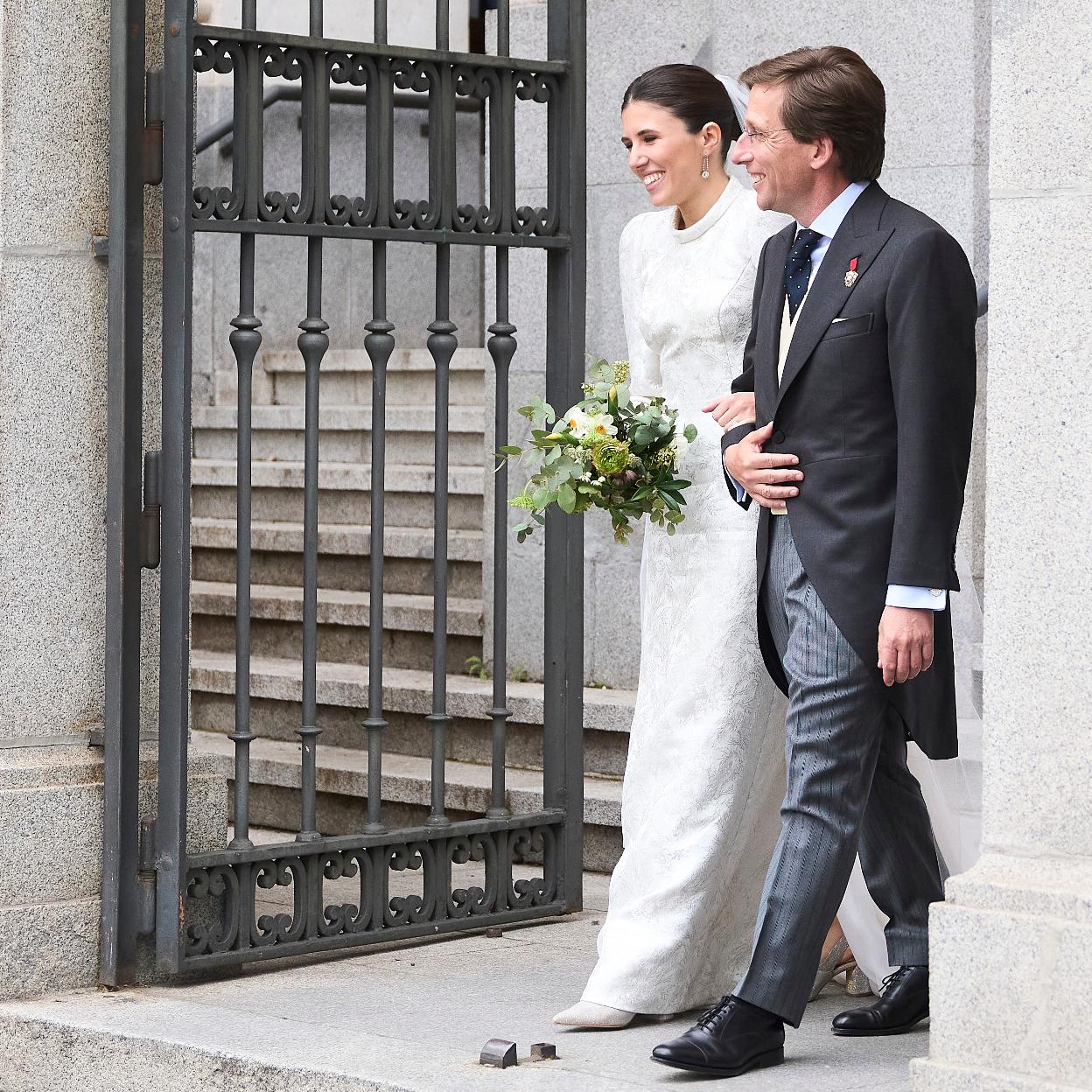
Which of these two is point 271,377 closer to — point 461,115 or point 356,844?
point 461,115

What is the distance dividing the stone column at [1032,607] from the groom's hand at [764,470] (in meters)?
0.55

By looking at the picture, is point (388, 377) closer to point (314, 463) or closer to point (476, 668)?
point (476, 668)

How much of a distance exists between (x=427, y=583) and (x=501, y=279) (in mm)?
2444

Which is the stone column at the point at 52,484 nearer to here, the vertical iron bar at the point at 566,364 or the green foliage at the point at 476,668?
the vertical iron bar at the point at 566,364

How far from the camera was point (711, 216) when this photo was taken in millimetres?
4750

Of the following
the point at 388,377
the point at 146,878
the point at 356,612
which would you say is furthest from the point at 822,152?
the point at 388,377

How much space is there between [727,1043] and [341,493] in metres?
4.74

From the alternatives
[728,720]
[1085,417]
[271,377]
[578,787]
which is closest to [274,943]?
[578,787]

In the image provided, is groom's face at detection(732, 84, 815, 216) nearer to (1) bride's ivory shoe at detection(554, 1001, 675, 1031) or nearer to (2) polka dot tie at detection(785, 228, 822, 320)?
(2) polka dot tie at detection(785, 228, 822, 320)

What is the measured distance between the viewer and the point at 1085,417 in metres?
3.52

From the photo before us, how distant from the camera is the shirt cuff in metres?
3.88

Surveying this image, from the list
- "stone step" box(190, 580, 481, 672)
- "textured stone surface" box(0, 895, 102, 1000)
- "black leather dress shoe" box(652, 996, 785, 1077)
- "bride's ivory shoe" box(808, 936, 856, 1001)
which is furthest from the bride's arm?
"stone step" box(190, 580, 481, 672)

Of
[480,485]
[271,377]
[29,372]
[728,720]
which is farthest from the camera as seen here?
[271,377]

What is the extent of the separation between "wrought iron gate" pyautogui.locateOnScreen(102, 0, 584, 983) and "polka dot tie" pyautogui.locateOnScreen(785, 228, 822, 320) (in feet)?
4.30
